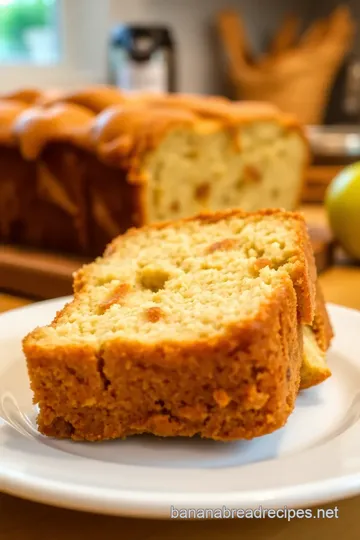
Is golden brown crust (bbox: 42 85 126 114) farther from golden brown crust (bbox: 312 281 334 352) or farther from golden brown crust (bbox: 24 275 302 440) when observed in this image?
golden brown crust (bbox: 24 275 302 440)

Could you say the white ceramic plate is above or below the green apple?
above

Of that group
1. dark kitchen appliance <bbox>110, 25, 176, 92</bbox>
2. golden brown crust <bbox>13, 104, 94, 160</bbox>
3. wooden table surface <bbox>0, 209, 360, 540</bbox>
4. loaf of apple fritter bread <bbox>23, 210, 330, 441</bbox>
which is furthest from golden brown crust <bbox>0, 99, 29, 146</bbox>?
wooden table surface <bbox>0, 209, 360, 540</bbox>

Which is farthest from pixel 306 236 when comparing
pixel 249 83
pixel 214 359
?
pixel 249 83

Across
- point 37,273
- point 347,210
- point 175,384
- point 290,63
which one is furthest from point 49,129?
point 290,63

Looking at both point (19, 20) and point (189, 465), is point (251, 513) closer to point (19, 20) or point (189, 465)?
point (189, 465)

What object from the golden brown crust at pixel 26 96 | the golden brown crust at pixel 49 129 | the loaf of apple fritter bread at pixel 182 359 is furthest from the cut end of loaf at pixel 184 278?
the golden brown crust at pixel 26 96

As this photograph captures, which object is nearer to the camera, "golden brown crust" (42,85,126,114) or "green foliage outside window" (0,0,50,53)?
"golden brown crust" (42,85,126,114)

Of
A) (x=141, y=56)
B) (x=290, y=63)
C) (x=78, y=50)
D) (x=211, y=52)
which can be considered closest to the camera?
(x=141, y=56)
